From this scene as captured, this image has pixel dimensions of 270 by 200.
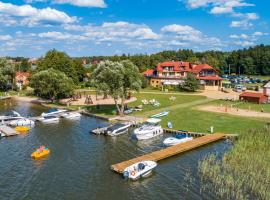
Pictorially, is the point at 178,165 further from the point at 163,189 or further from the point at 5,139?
the point at 5,139

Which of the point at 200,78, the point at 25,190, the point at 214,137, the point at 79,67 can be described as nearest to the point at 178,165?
the point at 214,137

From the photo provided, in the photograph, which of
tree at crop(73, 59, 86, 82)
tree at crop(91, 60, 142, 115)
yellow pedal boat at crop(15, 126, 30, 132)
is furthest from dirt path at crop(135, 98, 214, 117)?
tree at crop(73, 59, 86, 82)

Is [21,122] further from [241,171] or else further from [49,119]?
[241,171]

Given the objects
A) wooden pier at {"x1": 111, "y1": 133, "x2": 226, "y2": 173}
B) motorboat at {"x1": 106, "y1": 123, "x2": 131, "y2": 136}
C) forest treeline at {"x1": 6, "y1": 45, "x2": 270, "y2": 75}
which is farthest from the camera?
forest treeline at {"x1": 6, "y1": 45, "x2": 270, "y2": 75}

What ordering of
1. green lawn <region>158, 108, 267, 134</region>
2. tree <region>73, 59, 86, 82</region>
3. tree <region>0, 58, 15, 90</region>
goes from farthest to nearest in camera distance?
tree <region>73, 59, 86, 82</region>
tree <region>0, 58, 15, 90</region>
green lawn <region>158, 108, 267, 134</region>

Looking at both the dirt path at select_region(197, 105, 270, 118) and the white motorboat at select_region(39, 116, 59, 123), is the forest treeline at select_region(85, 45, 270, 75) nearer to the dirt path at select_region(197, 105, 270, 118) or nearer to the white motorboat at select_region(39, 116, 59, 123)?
the dirt path at select_region(197, 105, 270, 118)

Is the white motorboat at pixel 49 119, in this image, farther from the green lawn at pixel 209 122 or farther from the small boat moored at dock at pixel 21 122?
the green lawn at pixel 209 122


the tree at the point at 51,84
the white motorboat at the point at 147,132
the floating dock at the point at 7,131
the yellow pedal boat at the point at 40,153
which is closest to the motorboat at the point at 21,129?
the floating dock at the point at 7,131
